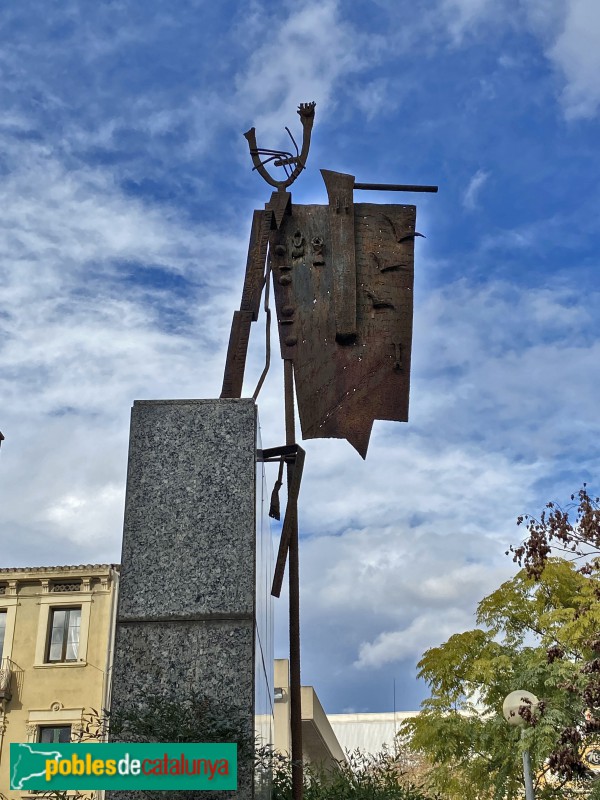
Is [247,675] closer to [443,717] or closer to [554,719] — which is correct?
[554,719]

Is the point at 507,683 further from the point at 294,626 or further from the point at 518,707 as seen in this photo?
the point at 294,626

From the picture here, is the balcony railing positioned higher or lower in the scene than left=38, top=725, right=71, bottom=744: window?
higher

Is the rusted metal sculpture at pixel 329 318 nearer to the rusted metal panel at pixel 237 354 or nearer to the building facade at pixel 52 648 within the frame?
the rusted metal panel at pixel 237 354

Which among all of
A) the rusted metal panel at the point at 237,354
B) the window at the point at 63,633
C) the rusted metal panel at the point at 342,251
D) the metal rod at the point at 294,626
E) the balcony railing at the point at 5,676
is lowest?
the metal rod at the point at 294,626

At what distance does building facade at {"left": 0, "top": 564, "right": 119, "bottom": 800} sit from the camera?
2433 cm

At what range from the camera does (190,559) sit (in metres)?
4.44

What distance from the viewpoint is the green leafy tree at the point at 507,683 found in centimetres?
1587

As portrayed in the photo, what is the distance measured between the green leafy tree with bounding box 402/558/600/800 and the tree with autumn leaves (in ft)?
0.06

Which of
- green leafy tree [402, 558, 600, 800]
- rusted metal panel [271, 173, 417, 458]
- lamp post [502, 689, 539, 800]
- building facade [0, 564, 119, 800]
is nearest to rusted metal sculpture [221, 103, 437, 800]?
rusted metal panel [271, 173, 417, 458]

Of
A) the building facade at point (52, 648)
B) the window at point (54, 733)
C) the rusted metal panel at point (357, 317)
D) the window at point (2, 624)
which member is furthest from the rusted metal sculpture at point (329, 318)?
the window at point (2, 624)

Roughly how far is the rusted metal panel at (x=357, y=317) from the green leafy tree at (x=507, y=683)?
441 inches

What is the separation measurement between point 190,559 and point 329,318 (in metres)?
1.62

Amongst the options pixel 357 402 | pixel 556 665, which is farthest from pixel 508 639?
pixel 357 402

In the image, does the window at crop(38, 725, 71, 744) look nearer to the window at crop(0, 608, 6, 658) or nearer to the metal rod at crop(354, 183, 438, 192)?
the window at crop(0, 608, 6, 658)
